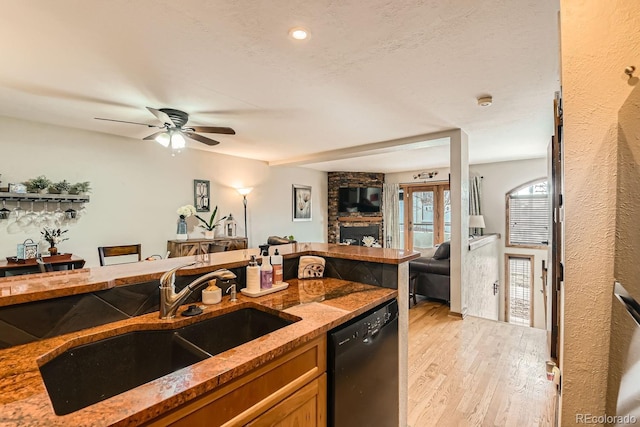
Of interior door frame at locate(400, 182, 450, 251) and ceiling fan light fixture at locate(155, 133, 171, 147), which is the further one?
interior door frame at locate(400, 182, 450, 251)

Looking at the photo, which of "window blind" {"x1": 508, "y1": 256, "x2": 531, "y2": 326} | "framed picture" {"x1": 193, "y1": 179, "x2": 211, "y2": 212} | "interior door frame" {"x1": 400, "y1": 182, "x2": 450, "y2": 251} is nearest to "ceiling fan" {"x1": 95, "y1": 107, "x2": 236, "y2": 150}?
"framed picture" {"x1": 193, "y1": 179, "x2": 211, "y2": 212}

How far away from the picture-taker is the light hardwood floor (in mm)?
1949

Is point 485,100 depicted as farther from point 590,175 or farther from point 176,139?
point 176,139

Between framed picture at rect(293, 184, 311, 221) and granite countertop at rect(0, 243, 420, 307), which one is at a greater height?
framed picture at rect(293, 184, 311, 221)

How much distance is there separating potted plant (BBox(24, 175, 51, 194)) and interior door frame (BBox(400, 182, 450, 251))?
6501 mm

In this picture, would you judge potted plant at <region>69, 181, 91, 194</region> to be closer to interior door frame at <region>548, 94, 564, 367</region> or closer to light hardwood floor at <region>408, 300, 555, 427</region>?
light hardwood floor at <region>408, 300, 555, 427</region>

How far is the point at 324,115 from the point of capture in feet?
10.6

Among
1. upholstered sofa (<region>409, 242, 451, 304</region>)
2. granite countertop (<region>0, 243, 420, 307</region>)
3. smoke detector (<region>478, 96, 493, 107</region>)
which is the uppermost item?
smoke detector (<region>478, 96, 493, 107</region>)

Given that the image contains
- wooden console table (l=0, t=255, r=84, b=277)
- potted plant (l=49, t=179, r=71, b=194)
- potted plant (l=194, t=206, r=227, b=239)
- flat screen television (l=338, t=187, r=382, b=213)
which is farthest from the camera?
flat screen television (l=338, t=187, r=382, b=213)

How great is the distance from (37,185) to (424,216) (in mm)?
7199

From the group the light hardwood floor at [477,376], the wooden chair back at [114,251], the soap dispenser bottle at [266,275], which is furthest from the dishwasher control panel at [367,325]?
the wooden chair back at [114,251]

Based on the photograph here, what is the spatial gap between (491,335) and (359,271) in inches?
93.0

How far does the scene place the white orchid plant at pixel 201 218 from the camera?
443 centimetres

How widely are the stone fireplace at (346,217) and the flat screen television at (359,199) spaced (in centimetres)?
8
